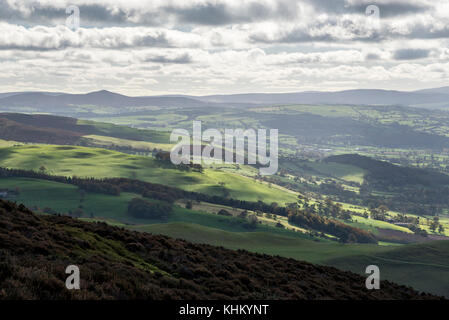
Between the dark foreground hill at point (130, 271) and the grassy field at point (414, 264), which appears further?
the grassy field at point (414, 264)

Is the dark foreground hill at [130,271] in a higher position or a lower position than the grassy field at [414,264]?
higher

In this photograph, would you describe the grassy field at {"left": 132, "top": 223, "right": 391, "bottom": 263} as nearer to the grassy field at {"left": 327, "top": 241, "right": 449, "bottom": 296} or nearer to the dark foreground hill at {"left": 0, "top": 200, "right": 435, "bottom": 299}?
the grassy field at {"left": 327, "top": 241, "right": 449, "bottom": 296}

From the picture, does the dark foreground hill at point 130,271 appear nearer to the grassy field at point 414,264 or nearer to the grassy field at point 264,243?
the grassy field at point 414,264

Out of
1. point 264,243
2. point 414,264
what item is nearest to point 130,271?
point 414,264

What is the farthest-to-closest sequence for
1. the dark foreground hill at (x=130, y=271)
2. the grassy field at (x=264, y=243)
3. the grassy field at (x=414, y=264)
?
1. the grassy field at (x=264, y=243)
2. the grassy field at (x=414, y=264)
3. the dark foreground hill at (x=130, y=271)

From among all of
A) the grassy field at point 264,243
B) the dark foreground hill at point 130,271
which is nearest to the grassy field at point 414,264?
the grassy field at point 264,243

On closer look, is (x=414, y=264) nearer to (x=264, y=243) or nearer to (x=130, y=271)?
(x=264, y=243)

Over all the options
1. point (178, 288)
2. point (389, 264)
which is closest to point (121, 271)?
point (178, 288)
